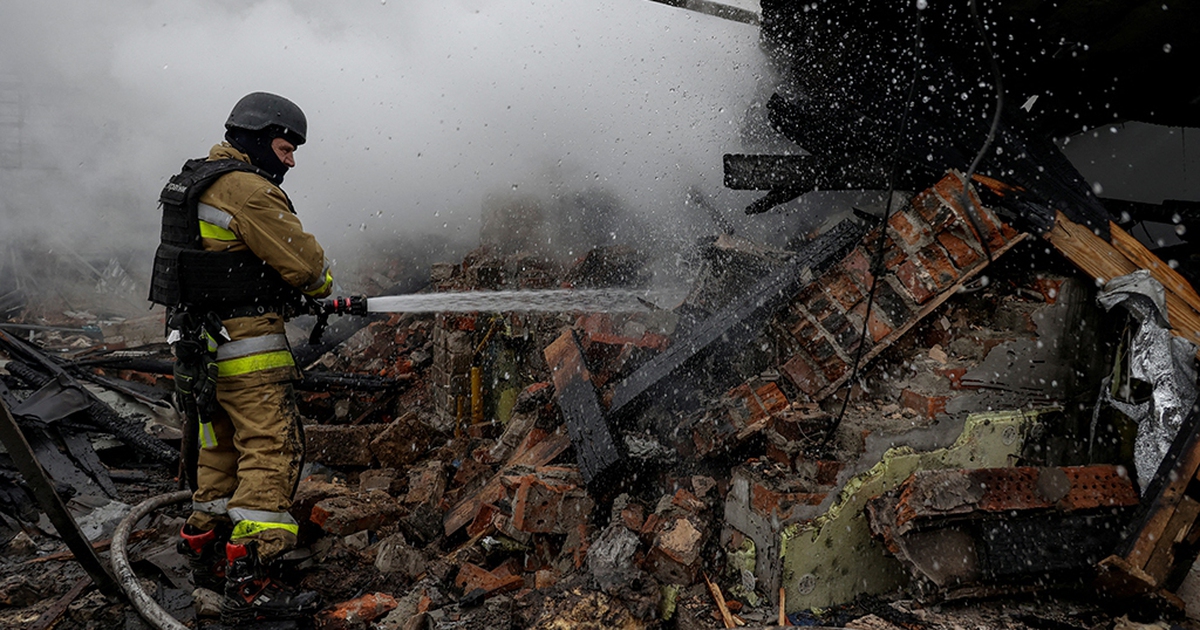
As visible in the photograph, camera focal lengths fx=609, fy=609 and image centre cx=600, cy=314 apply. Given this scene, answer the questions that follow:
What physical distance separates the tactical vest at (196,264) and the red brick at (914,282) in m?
3.22

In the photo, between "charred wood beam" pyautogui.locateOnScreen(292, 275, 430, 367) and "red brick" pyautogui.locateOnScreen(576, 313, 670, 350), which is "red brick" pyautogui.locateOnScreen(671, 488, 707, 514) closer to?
"red brick" pyautogui.locateOnScreen(576, 313, 670, 350)

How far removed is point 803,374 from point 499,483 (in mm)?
1797

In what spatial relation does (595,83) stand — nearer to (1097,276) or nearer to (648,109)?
(648,109)

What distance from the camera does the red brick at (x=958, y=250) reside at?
10.5ft

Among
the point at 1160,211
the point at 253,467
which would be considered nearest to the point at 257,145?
the point at 253,467

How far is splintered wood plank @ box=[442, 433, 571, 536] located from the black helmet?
2.06m

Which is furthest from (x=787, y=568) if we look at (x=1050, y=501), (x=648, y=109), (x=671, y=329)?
(x=648, y=109)

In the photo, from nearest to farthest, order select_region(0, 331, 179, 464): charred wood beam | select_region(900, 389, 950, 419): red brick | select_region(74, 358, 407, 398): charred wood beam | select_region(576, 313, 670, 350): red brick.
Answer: select_region(900, 389, 950, 419): red brick
select_region(576, 313, 670, 350): red brick
select_region(0, 331, 179, 464): charred wood beam
select_region(74, 358, 407, 398): charred wood beam

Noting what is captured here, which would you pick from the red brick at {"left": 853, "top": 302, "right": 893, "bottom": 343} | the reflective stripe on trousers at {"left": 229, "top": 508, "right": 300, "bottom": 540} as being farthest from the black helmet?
the red brick at {"left": 853, "top": 302, "right": 893, "bottom": 343}

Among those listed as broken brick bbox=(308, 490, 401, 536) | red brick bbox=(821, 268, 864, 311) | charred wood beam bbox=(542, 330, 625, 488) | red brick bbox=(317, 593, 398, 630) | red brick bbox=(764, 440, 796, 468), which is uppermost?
red brick bbox=(821, 268, 864, 311)

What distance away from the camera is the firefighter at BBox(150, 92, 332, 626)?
264cm

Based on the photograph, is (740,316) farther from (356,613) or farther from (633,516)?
(356,613)

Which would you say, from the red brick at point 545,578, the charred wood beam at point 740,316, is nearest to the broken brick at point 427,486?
the red brick at point 545,578

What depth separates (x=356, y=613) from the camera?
265 cm
